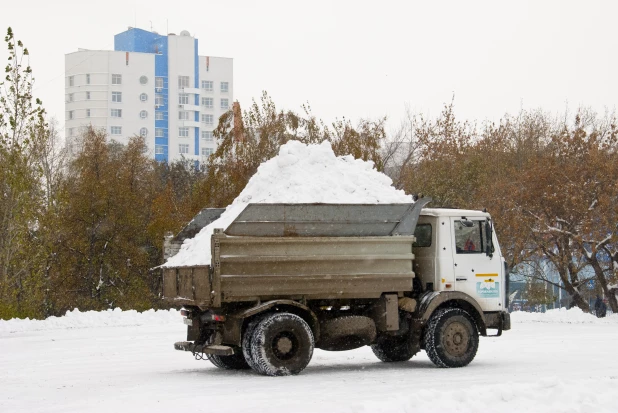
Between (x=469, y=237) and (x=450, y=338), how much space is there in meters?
1.74

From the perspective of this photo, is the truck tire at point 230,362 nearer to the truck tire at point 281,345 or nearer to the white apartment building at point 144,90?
the truck tire at point 281,345

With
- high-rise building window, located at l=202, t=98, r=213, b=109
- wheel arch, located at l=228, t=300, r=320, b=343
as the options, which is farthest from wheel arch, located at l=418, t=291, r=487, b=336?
high-rise building window, located at l=202, t=98, r=213, b=109

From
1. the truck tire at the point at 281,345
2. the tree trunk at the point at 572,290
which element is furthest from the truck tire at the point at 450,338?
the tree trunk at the point at 572,290

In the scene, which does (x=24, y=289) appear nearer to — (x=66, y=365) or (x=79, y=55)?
(x=66, y=365)

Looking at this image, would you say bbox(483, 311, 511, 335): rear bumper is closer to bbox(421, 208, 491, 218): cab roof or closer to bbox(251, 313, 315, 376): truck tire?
bbox(421, 208, 491, 218): cab roof

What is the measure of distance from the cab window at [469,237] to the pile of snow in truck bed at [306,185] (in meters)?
0.99

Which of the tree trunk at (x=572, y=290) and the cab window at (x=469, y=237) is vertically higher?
the cab window at (x=469, y=237)

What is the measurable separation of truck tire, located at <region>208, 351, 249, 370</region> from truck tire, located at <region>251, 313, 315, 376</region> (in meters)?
1.52

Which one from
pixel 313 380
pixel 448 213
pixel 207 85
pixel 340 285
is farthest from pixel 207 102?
pixel 313 380

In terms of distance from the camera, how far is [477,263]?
15.4 m

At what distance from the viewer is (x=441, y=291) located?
14.9 m

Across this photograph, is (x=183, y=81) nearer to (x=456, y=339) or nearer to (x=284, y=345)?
(x=456, y=339)

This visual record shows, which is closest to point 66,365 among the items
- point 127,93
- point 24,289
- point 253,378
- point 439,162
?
point 253,378

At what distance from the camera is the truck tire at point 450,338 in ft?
48.3
